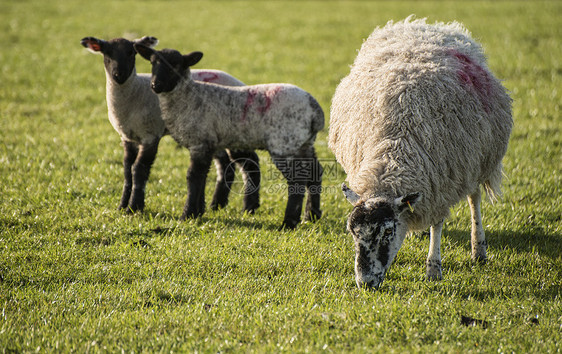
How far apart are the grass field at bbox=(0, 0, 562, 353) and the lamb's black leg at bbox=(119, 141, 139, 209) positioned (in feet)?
0.93

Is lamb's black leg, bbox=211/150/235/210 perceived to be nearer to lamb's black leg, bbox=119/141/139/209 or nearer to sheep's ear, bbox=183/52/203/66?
lamb's black leg, bbox=119/141/139/209

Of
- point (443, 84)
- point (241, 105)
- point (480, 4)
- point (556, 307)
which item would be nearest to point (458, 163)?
point (443, 84)

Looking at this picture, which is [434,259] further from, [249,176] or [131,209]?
[131,209]

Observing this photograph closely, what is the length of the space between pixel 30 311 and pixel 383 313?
9.76 feet

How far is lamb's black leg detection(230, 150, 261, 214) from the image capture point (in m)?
7.57

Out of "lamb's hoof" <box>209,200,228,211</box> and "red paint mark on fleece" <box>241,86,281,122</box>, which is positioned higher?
"red paint mark on fleece" <box>241,86,281,122</box>

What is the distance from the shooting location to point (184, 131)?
274 inches

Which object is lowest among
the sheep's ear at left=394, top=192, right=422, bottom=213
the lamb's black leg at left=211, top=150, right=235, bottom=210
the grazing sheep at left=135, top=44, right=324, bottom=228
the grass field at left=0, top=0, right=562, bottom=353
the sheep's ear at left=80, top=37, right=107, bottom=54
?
the grass field at left=0, top=0, right=562, bottom=353

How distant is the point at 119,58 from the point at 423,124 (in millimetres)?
3964

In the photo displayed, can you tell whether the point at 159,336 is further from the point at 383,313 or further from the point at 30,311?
the point at 383,313

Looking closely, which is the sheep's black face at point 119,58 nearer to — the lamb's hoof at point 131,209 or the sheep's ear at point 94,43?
the sheep's ear at point 94,43

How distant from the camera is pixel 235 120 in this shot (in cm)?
684

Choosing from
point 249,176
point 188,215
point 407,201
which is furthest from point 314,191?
point 407,201

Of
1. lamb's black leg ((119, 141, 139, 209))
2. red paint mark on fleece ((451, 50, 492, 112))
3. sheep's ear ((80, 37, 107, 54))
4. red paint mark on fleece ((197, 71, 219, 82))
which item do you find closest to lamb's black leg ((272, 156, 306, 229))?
red paint mark on fleece ((197, 71, 219, 82))
